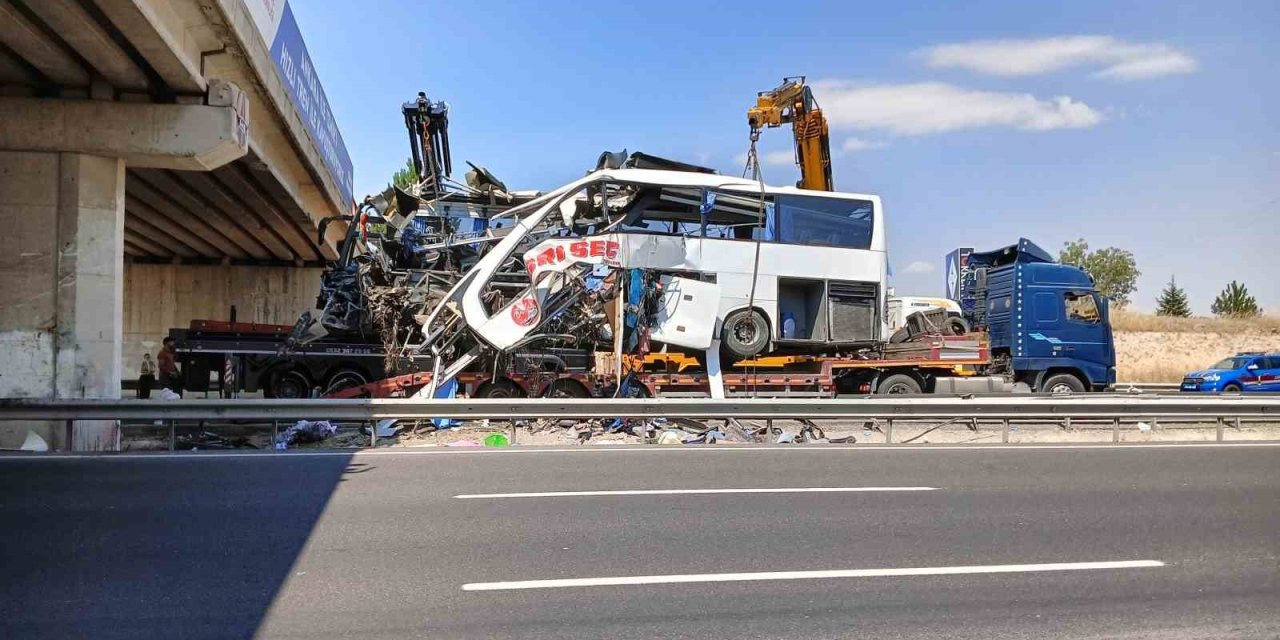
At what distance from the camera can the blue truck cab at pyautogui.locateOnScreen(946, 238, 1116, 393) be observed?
59.4 ft

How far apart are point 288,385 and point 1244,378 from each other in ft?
80.3

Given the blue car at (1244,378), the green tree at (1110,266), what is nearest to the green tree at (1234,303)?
the green tree at (1110,266)

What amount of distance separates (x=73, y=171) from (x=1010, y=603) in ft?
38.1

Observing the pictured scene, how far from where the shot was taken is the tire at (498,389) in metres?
14.0

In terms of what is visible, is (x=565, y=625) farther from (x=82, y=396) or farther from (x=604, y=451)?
(x=82, y=396)

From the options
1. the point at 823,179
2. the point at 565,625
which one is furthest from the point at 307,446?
the point at 823,179

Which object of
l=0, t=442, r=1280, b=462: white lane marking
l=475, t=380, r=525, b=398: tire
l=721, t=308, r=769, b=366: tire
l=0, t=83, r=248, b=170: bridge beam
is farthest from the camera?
l=721, t=308, r=769, b=366: tire

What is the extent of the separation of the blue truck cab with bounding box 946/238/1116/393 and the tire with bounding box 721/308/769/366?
5.64 metres

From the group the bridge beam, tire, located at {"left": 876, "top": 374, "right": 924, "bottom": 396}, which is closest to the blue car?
tire, located at {"left": 876, "top": 374, "right": 924, "bottom": 396}

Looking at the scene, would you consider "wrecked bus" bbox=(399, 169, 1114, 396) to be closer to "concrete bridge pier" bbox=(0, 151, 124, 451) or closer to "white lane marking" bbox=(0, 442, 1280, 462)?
"white lane marking" bbox=(0, 442, 1280, 462)

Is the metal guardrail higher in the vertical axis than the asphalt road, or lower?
higher

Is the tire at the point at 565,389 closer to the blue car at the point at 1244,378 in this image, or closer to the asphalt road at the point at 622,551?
the asphalt road at the point at 622,551

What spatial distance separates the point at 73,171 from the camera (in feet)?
38.9

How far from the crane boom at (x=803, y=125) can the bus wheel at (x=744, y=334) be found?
6271 mm
